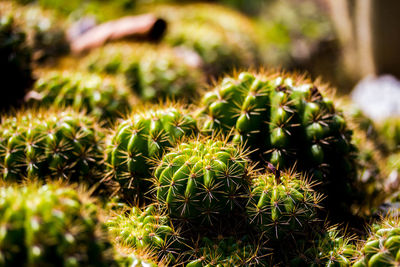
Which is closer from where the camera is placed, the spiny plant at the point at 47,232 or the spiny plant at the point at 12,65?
the spiny plant at the point at 47,232

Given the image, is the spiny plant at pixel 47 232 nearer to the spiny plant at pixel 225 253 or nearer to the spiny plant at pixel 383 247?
the spiny plant at pixel 225 253

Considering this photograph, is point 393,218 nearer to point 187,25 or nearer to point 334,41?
point 187,25

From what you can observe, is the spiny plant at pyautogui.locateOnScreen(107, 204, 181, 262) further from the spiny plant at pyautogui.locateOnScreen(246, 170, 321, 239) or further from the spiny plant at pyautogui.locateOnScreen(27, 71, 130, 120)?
the spiny plant at pyautogui.locateOnScreen(27, 71, 130, 120)

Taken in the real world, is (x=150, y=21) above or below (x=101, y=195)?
above

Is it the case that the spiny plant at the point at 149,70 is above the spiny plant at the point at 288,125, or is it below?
below

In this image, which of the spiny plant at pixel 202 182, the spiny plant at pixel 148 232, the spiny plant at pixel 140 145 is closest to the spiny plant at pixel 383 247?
the spiny plant at pixel 202 182

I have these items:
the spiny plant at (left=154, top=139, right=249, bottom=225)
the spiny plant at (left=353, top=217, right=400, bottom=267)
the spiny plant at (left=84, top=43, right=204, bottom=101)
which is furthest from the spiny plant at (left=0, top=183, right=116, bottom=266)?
the spiny plant at (left=84, top=43, right=204, bottom=101)

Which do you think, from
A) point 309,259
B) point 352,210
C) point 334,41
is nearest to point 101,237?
point 309,259
